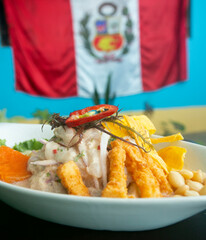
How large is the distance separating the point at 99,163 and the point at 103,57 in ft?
17.0

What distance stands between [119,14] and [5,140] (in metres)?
4.82

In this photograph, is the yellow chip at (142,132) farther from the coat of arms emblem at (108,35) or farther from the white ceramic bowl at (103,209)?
the coat of arms emblem at (108,35)

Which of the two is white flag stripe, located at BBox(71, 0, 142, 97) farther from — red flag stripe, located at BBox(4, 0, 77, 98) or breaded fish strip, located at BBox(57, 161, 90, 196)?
breaded fish strip, located at BBox(57, 161, 90, 196)

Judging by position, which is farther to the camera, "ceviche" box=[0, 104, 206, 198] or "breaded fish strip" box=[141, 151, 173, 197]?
"breaded fish strip" box=[141, 151, 173, 197]

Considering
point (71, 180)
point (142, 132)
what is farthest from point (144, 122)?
point (71, 180)

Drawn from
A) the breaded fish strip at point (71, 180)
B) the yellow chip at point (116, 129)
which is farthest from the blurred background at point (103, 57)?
the breaded fish strip at point (71, 180)

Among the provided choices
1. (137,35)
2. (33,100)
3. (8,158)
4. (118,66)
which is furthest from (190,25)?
(8,158)

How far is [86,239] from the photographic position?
106cm

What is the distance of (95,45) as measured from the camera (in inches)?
244

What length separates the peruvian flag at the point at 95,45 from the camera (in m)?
5.86

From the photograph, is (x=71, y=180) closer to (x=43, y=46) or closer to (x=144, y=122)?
(x=144, y=122)

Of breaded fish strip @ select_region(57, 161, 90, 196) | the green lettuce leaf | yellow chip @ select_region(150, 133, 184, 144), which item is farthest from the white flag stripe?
breaded fish strip @ select_region(57, 161, 90, 196)

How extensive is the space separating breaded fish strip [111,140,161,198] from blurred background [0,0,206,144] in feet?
13.8

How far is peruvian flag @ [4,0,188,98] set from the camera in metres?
5.86
